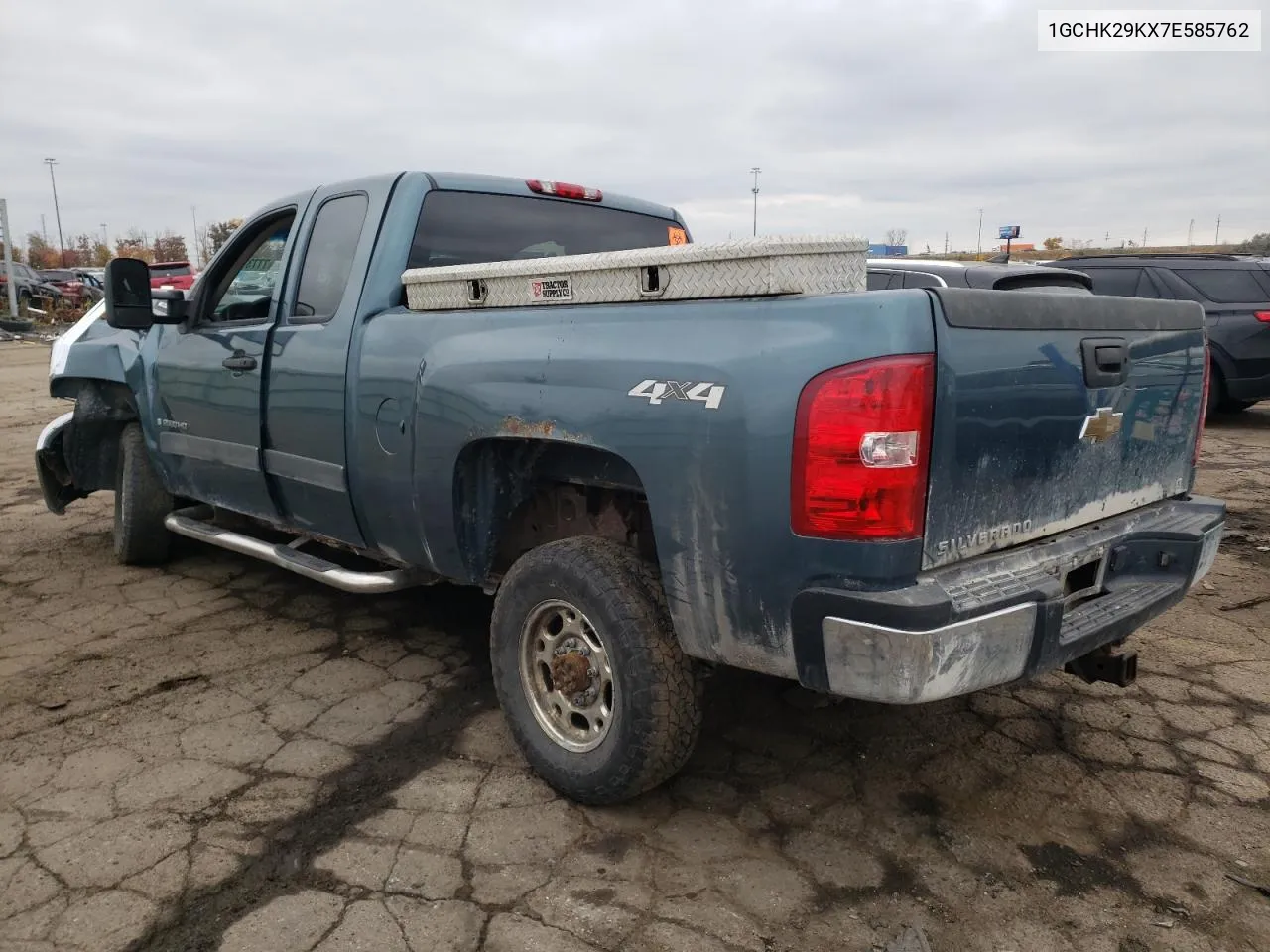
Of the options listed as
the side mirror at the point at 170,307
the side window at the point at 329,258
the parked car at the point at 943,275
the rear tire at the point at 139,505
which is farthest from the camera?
the parked car at the point at 943,275

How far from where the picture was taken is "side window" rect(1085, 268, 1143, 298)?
977 centimetres

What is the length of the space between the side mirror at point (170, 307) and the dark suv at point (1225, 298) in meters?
8.65

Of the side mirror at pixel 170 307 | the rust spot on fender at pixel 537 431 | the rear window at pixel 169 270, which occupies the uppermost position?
the rear window at pixel 169 270

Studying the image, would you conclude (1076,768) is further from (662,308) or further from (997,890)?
(662,308)

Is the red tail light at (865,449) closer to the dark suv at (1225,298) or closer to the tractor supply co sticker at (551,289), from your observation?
the tractor supply co sticker at (551,289)

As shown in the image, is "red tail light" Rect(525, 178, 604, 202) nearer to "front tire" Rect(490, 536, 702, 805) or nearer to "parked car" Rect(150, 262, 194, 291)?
"front tire" Rect(490, 536, 702, 805)

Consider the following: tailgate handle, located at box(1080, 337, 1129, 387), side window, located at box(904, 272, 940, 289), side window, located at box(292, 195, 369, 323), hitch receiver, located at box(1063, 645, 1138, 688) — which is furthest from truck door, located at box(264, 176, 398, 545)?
side window, located at box(904, 272, 940, 289)

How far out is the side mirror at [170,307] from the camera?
4258mm

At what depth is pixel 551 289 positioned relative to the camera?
8.97 feet

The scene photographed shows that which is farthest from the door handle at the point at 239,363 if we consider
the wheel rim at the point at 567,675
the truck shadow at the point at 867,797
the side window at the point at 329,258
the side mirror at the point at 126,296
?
the wheel rim at the point at 567,675

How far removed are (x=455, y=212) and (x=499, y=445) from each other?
3.91ft

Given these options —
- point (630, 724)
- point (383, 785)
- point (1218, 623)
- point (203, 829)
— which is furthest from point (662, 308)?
point (1218, 623)

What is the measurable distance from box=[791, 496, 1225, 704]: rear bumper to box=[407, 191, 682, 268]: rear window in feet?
7.13

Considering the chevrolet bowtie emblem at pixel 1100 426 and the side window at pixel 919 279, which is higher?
the side window at pixel 919 279
